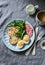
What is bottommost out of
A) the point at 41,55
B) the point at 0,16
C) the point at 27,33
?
the point at 41,55

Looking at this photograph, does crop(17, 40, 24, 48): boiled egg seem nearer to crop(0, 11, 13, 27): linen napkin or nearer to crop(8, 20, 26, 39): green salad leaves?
crop(8, 20, 26, 39): green salad leaves

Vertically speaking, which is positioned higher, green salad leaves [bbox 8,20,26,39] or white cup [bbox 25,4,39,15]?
white cup [bbox 25,4,39,15]

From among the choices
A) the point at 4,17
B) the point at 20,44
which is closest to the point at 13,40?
the point at 20,44

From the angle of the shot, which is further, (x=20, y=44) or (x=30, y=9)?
(x=30, y=9)

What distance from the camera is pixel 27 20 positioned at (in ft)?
3.76

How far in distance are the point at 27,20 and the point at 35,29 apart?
78 mm

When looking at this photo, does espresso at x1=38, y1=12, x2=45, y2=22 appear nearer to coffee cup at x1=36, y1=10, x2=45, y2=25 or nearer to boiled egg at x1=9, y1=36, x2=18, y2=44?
coffee cup at x1=36, y1=10, x2=45, y2=25

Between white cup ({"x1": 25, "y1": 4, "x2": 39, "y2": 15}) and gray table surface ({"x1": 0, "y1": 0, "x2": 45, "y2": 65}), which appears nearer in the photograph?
gray table surface ({"x1": 0, "y1": 0, "x2": 45, "y2": 65})

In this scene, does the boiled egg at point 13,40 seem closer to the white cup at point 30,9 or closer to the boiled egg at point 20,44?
the boiled egg at point 20,44

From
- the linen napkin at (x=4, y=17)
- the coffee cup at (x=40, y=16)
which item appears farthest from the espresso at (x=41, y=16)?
the linen napkin at (x=4, y=17)

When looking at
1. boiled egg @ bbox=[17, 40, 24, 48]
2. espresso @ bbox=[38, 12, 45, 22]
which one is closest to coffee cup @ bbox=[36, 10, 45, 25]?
espresso @ bbox=[38, 12, 45, 22]

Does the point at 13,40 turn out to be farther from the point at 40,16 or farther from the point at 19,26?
the point at 40,16

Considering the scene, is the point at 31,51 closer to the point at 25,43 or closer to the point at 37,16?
the point at 25,43

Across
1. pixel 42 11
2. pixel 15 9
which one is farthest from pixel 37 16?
pixel 15 9
